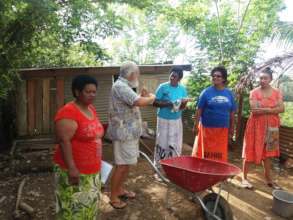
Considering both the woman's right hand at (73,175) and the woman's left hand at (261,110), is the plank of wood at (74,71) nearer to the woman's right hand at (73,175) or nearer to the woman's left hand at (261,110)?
the woman's left hand at (261,110)

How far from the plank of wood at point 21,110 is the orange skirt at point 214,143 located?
5.25 meters

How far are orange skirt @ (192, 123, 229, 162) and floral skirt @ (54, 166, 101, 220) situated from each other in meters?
2.27

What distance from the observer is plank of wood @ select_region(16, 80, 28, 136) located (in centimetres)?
786

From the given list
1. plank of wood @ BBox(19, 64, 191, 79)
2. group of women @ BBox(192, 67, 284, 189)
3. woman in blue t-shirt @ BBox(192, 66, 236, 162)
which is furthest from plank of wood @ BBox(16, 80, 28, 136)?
woman in blue t-shirt @ BBox(192, 66, 236, 162)

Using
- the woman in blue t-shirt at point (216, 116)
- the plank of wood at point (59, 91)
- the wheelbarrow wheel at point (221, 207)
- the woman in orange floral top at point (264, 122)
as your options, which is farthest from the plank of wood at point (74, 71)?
the wheelbarrow wheel at point (221, 207)

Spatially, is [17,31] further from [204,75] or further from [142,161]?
[204,75]

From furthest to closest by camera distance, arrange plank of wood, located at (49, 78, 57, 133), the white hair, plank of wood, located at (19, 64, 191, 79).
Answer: plank of wood, located at (49, 78, 57, 133)
plank of wood, located at (19, 64, 191, 79)
the white hair

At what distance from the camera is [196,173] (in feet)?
9.69

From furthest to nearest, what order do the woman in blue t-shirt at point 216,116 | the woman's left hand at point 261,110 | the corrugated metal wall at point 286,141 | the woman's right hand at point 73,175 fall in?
the corrugated metal wall at point 286,141
the woman's left hand at point 261,110
the woman in blue t-shirt at point 216,116
the woman's right hand at point 73,175

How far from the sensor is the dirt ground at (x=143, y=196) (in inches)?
155

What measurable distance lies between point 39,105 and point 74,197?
20.1ft

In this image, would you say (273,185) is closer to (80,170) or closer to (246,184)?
(246,184)

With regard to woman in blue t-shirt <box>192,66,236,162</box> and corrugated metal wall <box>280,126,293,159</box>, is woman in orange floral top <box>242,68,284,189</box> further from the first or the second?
corrugated metal wall <box>280,126,293,159</box>

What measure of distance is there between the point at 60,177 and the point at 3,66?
11.2 ft
